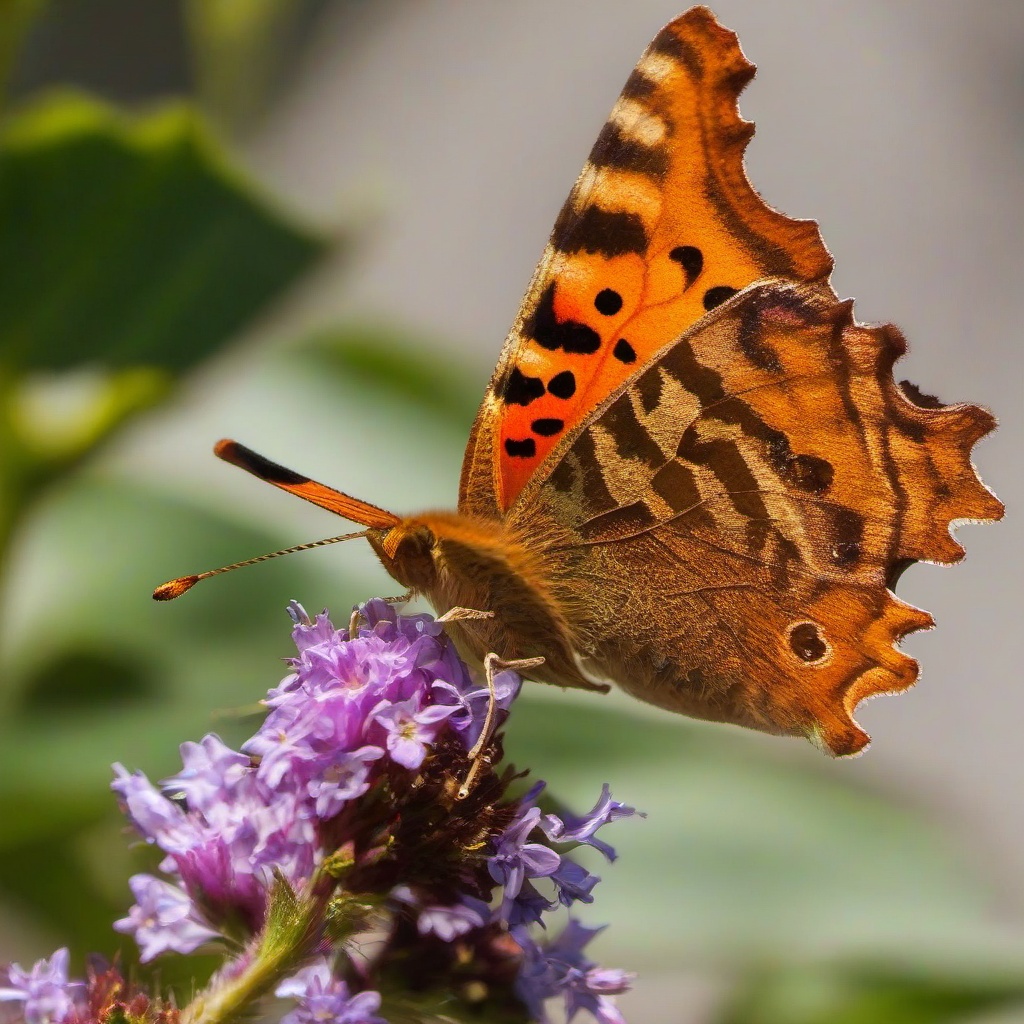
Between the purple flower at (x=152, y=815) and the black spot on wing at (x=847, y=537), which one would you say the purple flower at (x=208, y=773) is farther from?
the black spot on wing at (x=847, y=537)

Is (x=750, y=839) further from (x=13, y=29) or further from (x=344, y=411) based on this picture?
(x=13, y=29)

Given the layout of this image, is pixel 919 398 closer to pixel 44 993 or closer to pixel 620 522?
pixel 620 522

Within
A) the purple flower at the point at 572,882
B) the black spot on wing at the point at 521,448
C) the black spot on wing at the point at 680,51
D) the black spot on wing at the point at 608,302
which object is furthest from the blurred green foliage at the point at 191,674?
the black spot on wing at the point at 680,51

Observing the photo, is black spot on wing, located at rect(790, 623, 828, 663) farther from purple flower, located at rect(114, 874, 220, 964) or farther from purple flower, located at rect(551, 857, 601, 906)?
purple flower, located at rect(114, 874, 220, 964)

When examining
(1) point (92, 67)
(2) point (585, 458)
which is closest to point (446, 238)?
(1) point (92, 67)

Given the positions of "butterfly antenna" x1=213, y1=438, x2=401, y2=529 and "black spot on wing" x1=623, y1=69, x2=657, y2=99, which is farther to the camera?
"black spot on wing" x1=623, y1=69, x2=657, y2=99

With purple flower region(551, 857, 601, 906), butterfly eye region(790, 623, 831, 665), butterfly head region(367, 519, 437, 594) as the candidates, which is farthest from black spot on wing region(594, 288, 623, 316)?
purple flower region(551, 857, 601, 906)
